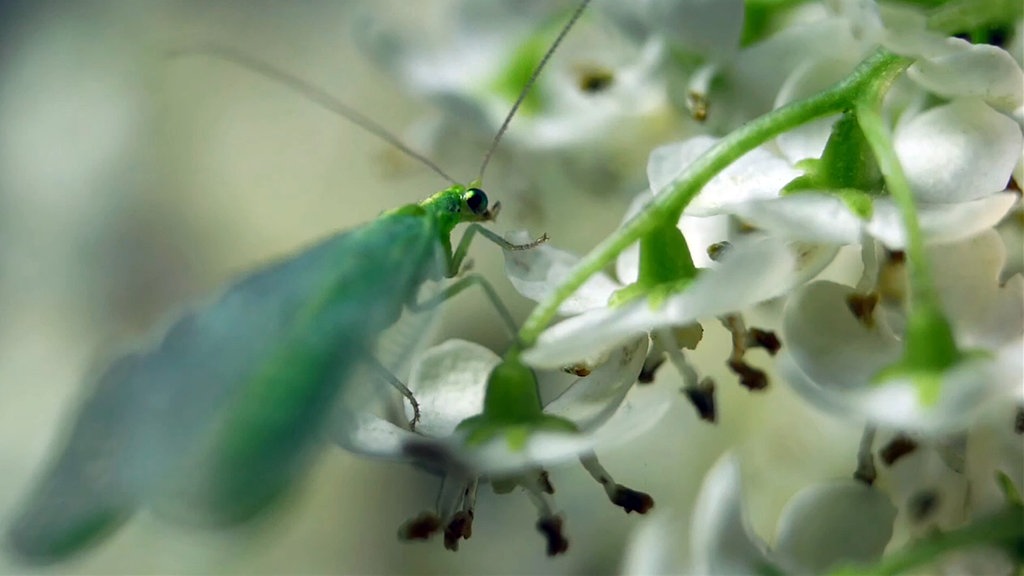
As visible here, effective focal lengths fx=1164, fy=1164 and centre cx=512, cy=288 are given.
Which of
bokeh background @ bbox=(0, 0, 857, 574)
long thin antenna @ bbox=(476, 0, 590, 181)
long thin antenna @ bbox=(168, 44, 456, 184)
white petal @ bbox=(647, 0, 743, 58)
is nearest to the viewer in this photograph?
white petal @ bbox=(647, 0, 743, 58)

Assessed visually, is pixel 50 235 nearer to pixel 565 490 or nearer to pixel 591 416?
pixel 565 490

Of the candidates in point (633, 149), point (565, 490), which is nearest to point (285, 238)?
point (565, 490)

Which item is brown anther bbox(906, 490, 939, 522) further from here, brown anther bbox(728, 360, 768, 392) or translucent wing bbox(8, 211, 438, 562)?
translucent wing bbox(8, 211, 438, 562)

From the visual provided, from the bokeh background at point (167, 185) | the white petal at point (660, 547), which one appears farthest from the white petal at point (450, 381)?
the bokeh background at point (167, 185)

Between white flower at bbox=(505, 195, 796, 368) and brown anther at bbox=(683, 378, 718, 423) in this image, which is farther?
brown anther at bbox=(683, 378, 718, 423)

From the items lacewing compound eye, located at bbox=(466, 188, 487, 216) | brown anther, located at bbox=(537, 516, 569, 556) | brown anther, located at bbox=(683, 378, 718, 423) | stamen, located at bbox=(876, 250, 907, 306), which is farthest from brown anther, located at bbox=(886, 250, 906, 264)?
lacewing compound eye, located at bbox=(466, 188, 487, 216)

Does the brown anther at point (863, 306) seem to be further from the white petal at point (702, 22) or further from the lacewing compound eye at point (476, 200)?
the lacewing compound eye at point (476, 200)

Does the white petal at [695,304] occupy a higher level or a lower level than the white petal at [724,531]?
higher
